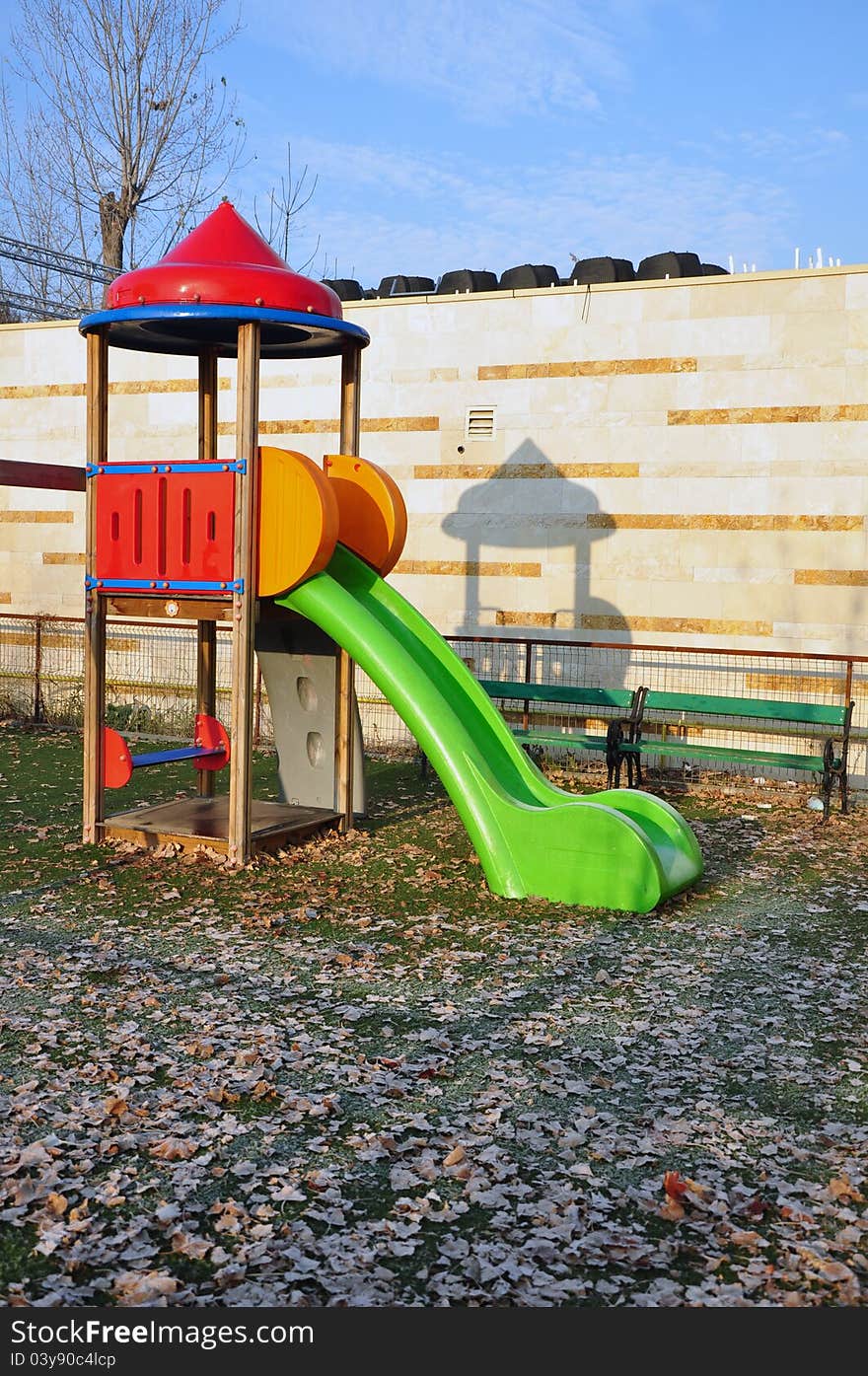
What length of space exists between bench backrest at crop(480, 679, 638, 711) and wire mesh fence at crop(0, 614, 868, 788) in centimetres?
44

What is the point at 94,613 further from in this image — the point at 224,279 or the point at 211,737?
the point at 224,279

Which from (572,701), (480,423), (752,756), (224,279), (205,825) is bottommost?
(205,825)

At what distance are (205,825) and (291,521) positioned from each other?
7.93 ft

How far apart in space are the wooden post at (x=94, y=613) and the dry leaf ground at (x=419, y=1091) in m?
0.68

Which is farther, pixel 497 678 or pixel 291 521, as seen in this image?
pixel 497 678

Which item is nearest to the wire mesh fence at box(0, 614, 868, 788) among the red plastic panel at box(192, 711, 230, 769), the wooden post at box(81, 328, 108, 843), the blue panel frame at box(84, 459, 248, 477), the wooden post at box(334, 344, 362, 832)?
the wooden post at box(334, 344, 362, 832)

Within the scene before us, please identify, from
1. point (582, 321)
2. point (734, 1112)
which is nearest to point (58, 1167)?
point (734, 1112)

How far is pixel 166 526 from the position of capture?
9141 millimetres

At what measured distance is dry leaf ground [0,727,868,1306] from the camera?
3.81 meters

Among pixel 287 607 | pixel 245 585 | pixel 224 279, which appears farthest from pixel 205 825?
pixel 224 279

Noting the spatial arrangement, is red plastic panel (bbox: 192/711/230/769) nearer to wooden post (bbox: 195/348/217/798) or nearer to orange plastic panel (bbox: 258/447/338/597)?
wooden post (bbox: 195/348/217/798)

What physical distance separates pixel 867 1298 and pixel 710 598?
33.7 ft

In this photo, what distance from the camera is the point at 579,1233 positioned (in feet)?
13.1

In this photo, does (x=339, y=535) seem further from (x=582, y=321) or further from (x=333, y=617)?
(x=582, y=321)
